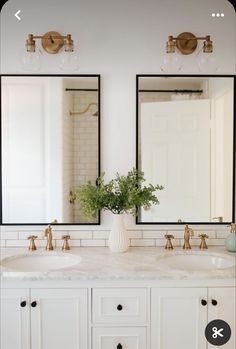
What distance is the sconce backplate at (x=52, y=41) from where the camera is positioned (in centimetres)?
204

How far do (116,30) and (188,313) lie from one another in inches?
69.6

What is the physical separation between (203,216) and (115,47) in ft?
4.15

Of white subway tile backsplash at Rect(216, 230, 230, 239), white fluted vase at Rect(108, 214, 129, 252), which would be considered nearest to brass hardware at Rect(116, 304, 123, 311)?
white fluted vase at Rect(108, 214, 129, 252)

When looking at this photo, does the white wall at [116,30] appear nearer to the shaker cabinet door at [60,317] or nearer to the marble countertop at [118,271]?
the marble countertop at [118,271]

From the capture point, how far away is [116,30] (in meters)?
2.08

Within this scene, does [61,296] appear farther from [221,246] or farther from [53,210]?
[221,246]

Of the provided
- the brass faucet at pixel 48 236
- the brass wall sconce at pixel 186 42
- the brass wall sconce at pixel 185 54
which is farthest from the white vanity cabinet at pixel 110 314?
the brass wall sconce at pixel 186 42

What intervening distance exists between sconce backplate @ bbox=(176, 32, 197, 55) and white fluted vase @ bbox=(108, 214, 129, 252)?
1154 mm

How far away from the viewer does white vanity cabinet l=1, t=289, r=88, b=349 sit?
1.63 metres

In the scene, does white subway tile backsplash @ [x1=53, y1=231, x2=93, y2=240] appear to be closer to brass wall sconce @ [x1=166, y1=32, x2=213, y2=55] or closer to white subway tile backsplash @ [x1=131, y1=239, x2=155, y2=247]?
white subway tile backsplash @ [x1=131, y1=239, x2=155, y2=247]

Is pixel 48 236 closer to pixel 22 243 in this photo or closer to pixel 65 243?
pixel 65 243

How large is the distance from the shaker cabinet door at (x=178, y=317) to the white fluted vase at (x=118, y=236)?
1.24 ft

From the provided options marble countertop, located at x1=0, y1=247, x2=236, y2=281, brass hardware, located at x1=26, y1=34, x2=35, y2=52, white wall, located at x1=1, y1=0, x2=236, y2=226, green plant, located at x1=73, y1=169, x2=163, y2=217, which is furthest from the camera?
white wall, located at x1=1, y1=0, x2=236, y2=226

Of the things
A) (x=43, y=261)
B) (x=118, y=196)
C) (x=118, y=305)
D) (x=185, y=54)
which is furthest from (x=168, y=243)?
(x=185, y=54)
